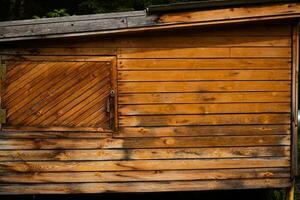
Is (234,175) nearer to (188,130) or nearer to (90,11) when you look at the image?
(188,130)

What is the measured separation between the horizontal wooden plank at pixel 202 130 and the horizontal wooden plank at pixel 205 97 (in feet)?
1.20

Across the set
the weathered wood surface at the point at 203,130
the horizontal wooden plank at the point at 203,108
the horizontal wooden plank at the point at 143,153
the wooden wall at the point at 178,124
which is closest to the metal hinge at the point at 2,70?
the wooden wall at the point at 178,124

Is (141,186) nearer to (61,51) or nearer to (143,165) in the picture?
(143,165)

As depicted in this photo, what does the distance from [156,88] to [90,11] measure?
735 centimetres

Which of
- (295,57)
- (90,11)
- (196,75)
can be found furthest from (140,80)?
(90,11)

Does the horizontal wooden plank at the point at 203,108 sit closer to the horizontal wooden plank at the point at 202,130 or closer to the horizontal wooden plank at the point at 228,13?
the horizontal wooden plank at the point at 202,130

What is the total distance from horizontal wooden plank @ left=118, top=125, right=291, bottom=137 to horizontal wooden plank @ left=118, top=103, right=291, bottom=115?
21cm

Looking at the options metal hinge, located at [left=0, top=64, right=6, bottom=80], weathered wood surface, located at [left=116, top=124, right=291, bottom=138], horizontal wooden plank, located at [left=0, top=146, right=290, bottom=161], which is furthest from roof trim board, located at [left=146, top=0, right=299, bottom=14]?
metal hinge, located at [left=0, top=64, right=6, bottom=80]

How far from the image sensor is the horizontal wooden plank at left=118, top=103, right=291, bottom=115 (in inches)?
235

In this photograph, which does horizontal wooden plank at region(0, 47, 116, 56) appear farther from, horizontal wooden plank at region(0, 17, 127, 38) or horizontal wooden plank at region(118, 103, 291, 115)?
horizontal wooden plank at region(118, 103, 291, 115)

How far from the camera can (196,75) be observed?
237 inches

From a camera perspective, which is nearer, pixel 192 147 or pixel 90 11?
pixel 192 147

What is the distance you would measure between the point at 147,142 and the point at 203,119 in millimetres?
845

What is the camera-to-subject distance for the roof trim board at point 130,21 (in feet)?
18.3
